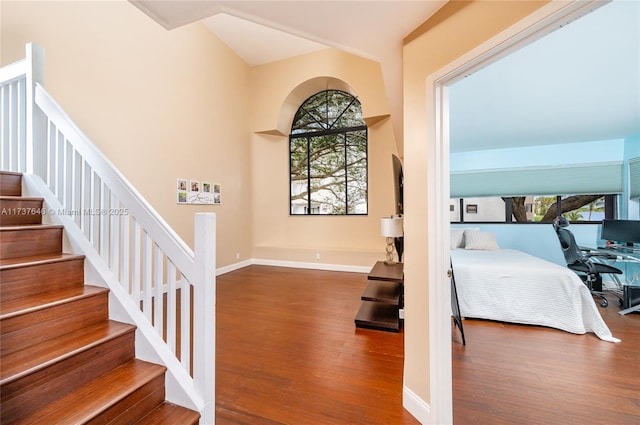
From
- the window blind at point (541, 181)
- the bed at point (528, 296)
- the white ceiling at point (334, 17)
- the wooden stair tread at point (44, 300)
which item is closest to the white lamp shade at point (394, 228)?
the bed at point (528, 296)

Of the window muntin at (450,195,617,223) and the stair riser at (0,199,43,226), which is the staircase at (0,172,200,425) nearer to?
the stair riser at (0,199,43,226)

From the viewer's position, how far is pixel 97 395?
1.24 metres

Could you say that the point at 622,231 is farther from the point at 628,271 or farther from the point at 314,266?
the point at 314,266

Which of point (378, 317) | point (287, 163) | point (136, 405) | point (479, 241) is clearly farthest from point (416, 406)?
point (287, 163)

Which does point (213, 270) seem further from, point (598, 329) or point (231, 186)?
point (231, 186)

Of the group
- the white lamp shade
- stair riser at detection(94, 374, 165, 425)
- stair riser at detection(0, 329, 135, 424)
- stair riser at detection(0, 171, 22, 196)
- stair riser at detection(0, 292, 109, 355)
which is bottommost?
stair riser at detection(94, 374, 165, 425)

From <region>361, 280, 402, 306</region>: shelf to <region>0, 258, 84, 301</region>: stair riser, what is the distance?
251 centimetres

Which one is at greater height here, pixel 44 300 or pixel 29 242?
pixel 29 242

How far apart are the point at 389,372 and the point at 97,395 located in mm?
1883

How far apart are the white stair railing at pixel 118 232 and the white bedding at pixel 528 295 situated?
2.98m

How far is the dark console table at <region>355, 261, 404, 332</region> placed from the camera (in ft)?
9.06

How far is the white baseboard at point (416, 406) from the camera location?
1528mm

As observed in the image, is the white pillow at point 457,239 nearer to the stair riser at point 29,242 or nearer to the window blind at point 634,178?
the window blind at point 634,178

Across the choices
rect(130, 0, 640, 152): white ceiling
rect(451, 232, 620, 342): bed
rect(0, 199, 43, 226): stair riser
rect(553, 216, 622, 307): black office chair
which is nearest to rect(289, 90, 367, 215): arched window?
rect(130, 0, 640, 152): white ceiling
